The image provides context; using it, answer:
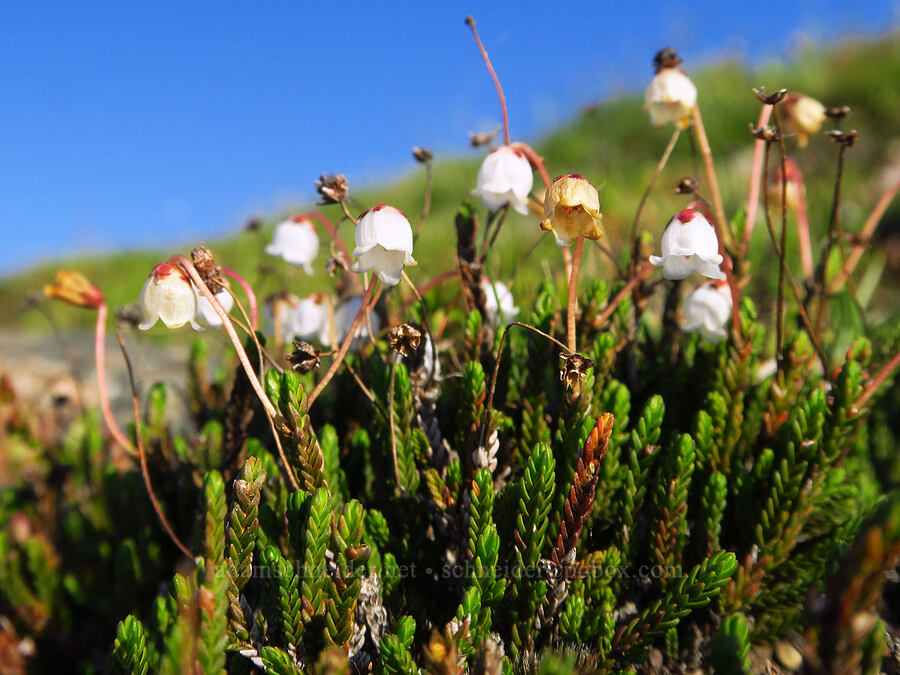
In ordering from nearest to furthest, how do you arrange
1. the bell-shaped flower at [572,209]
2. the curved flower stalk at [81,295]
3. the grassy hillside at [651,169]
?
1. the bell-shaped flower at [572,209]
2. the curved flower stalk at [81,295]
3. the grassy hillside at [651,169]

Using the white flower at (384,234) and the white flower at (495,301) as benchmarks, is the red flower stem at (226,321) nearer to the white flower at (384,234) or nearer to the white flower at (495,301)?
the white flower at (384,234)

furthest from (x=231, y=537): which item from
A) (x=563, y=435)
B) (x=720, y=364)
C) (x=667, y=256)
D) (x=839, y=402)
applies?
(x=839, y=402)

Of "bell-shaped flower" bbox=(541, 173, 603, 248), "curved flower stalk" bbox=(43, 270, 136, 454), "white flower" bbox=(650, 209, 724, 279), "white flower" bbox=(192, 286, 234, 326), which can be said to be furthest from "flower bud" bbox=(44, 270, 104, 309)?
"white flower" bbox=(650, 209, 724, 279)

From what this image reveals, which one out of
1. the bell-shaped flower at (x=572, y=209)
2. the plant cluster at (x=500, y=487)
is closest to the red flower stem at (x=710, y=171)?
the plant cluster at (x=500, y=487)

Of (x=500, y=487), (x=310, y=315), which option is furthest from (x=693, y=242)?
(x=310, y=315)

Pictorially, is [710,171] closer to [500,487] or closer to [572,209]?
[572,209]

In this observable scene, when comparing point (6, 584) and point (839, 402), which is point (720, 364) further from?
point (6, 584)
